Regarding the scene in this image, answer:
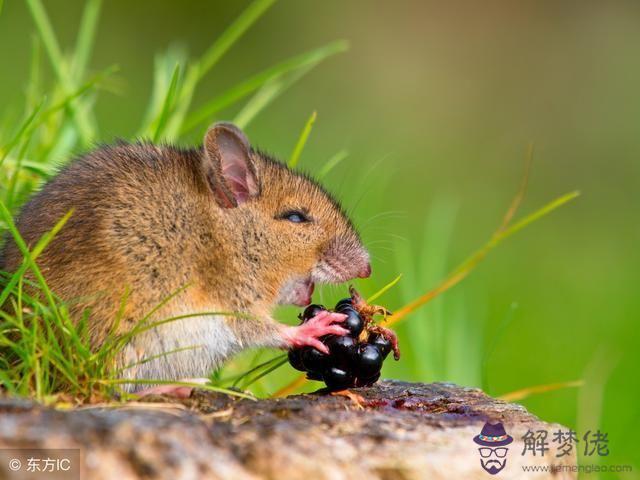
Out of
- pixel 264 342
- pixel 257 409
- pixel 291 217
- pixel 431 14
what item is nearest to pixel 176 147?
pixel 291 217

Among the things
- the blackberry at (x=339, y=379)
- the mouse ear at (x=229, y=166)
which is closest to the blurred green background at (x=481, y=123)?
the mouse ear at (x=229, y=166)

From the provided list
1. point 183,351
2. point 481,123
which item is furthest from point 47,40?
point 481,123

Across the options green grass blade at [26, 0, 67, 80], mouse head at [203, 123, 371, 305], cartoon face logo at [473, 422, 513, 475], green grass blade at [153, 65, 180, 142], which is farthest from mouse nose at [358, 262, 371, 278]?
green grass blade at [26, 0, 67, 80]

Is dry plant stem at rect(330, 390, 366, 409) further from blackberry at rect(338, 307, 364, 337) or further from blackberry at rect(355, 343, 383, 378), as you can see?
blackberry at rect(338, 307, 364, 337)

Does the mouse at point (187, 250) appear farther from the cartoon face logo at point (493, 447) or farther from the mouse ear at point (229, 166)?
the cartoon face logo at point (493, 447)

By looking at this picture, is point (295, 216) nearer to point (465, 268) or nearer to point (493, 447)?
point (465, 268)

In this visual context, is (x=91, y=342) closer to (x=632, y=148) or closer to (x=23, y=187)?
(x=23, y=187)
